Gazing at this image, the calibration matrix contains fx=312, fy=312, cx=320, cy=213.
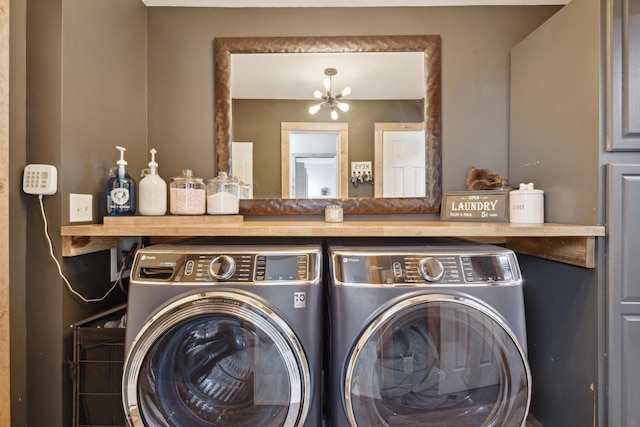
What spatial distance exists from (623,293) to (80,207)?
211cm

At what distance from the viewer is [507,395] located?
106 centimetres

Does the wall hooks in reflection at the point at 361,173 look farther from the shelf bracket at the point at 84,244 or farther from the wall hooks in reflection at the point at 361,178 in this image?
the shelf bracket at the point at 84,244

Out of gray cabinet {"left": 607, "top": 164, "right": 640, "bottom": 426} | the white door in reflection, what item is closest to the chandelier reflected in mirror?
the white door in reflection

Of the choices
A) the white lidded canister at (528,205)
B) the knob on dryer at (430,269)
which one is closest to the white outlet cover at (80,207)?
the knob on dryer at (430,269)

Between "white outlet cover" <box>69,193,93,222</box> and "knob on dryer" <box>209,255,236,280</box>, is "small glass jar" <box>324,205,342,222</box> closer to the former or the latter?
"knob on dryer" <box>209,255,236,280</box>

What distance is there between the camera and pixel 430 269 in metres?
1.08

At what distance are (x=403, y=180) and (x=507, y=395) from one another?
1.07 metres

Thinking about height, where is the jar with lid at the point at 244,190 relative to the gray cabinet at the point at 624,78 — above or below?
below

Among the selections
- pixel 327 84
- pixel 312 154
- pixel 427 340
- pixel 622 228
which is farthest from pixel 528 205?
pixel 327 84

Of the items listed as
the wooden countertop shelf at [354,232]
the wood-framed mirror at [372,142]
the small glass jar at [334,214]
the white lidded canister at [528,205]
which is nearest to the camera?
the wooden countertop shelf at [354,232]

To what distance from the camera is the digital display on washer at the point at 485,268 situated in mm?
1074

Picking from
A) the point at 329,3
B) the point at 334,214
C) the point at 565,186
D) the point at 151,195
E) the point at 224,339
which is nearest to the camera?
the point at 224,339

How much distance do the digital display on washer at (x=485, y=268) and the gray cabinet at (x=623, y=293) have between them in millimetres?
435

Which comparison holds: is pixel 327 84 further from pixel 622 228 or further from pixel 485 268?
pixel 622 228
